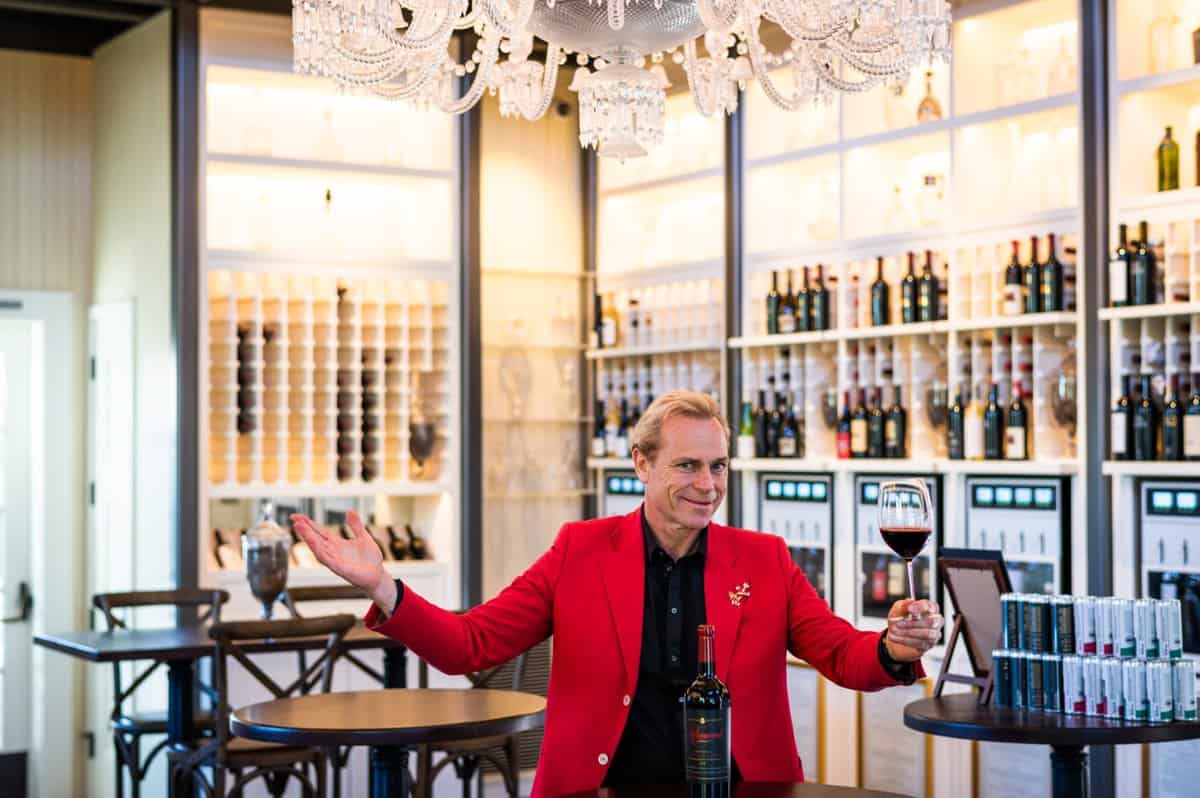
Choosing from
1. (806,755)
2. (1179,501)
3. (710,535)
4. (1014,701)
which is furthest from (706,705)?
(806,755)

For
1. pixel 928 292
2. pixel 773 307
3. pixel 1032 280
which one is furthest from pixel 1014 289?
pixel 773 307

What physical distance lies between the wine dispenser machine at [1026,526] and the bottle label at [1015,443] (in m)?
0.10

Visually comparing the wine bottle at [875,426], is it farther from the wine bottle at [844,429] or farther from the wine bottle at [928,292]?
the wine bottle at [928,292]

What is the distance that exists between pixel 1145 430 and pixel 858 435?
148 cm

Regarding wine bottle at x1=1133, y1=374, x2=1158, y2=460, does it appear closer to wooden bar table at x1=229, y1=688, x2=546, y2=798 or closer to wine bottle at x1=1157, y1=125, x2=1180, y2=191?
wine bottle at x1=1157, y1=125, x2=1180, y2=191

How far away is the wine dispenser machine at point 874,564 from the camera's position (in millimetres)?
6637

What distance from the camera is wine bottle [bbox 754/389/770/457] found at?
24.3 ft

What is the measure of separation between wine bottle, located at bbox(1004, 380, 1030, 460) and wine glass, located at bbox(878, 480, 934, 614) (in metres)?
3.75

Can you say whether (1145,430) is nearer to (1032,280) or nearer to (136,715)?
(1032,280)

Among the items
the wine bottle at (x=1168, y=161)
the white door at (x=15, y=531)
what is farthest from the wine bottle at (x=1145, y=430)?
the white door at (x=15, y=531)

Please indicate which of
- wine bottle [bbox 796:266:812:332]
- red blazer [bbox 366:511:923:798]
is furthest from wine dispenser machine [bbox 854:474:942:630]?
red blazer [bbox 366:511:923:798]

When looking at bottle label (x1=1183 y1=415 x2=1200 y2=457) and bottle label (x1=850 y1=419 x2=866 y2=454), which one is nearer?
bottle label (x1=1183 y1=415 x2=1200 y2=457)

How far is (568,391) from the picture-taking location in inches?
332

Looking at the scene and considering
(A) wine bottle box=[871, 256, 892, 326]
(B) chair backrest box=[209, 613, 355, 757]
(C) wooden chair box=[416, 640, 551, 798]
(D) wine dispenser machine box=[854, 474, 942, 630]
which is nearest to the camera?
(B) chair backrest box=[209, 613, 355, 757]
